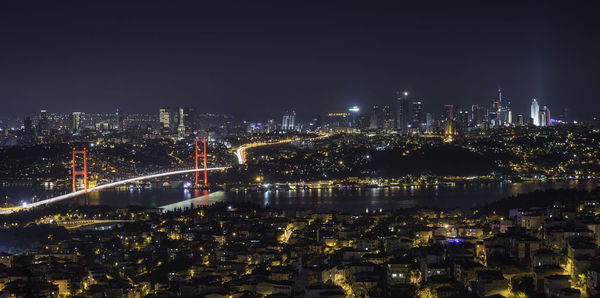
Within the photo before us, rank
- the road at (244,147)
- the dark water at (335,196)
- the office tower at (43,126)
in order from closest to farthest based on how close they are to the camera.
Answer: the dark water at (335,196) → the road at (244,147) → the office tower at (43,126)

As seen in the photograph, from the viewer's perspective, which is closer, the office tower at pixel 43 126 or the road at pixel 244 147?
the road at pixel 244 147

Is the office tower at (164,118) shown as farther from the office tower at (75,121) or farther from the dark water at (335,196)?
the dark water at (335,196)

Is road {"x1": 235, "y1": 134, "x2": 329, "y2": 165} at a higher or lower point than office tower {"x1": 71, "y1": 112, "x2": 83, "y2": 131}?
lower

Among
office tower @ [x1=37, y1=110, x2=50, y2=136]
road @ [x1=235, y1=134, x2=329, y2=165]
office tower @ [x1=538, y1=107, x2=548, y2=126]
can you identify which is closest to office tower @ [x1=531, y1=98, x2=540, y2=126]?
office tower @ [x1=538, y1=107, x2=548, y2=126]

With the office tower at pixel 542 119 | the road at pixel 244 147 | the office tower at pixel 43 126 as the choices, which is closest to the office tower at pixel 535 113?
the office tower at pixel 542 119

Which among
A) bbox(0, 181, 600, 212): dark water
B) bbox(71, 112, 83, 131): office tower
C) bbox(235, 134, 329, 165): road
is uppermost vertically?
bbox(71, 112, 83, 131): office tower

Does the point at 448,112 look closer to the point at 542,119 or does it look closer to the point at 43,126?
the point at 542,119

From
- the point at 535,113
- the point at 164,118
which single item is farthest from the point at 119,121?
the point at 535,113

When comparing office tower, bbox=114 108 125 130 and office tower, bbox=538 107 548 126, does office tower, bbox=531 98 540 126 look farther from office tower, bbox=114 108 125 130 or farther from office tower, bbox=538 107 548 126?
office tower, bbox=114 108 125 130

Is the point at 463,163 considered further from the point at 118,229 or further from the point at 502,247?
the point at 502,247
